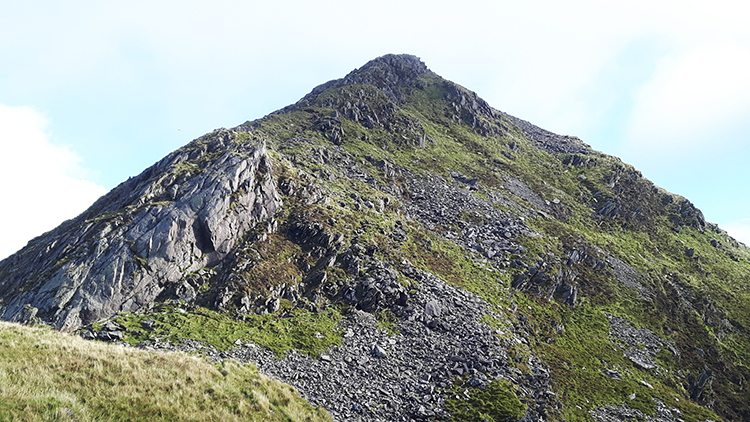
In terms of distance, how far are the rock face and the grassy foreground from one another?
12351 mm

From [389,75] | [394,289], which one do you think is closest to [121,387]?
[394,289]

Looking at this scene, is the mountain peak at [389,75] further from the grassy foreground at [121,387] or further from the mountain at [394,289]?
the grassy foreground at [121,387]

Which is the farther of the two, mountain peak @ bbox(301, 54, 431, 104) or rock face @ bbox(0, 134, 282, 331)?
mountain peak @ bbox(301, 54, 431, 104)

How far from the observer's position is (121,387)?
1666cm

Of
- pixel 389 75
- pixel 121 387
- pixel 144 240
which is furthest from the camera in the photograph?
pixel 389 75

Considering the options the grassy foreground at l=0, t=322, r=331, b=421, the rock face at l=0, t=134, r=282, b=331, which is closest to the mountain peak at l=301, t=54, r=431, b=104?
the rock face at l=0, t=134, r=282, b=331

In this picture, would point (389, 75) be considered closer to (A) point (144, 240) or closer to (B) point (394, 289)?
(B) point (394, 289)

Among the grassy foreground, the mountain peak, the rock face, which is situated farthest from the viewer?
the mountain peak

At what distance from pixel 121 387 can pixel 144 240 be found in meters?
27.2

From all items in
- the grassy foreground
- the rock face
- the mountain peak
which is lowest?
the grassy foreground

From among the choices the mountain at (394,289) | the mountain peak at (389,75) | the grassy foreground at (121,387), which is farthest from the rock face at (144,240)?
the mountain peak at (389,75)

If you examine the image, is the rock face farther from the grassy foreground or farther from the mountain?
the grassy foreground

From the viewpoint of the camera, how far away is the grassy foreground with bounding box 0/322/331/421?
14.1m

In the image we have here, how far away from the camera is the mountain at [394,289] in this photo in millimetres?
31234
